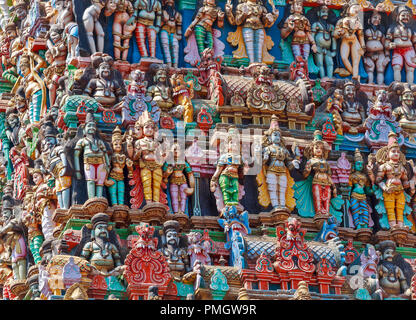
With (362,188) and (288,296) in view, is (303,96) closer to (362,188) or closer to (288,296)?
(362,188)

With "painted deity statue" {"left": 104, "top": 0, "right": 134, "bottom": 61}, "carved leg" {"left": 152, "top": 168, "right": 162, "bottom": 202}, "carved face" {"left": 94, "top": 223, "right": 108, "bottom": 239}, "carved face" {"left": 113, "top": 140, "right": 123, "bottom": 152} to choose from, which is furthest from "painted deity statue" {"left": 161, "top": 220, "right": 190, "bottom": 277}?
"painted deity statue" {"left": 104, "top": 0, "right": 134, "bottom": 61}

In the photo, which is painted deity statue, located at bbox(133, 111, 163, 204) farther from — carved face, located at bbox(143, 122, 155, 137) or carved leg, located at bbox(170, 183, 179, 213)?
carved leg, located at bbox(170, 183, 179, 213)

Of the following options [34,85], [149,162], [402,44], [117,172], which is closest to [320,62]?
[402,44]

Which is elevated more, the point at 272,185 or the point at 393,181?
the point at 393,181

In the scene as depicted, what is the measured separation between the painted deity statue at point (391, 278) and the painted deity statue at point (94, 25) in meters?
5.98

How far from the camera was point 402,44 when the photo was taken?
1304 inches

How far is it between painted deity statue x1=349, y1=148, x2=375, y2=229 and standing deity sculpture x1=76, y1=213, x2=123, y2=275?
4.36 meters

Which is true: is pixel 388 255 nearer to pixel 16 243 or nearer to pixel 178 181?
pixel 178 181

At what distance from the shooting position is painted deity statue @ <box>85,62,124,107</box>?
3084 centimetres

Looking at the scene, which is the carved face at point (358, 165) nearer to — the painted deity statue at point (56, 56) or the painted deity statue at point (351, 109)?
the painted deity statue at point (351, 109)

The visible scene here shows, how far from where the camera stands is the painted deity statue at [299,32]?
32688mm

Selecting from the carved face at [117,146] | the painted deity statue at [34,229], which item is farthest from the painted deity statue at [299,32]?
the painted deity statue at [34,229]

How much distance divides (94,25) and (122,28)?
574 millimetres
